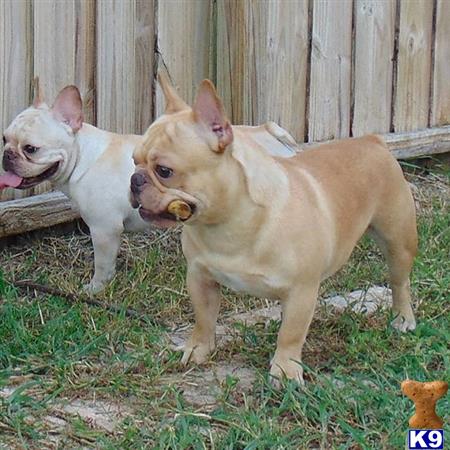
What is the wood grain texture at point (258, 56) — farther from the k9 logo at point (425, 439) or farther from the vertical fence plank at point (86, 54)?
the k9 logo at point (425, 439)

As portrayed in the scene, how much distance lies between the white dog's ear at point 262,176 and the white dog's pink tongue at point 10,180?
4.77 feet

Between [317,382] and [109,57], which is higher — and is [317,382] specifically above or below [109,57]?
below

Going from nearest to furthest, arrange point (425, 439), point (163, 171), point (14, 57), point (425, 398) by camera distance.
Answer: point (425, 398) → point (425, 439) → point (163, 171) → point (14, 57)

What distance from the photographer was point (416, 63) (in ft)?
23.0

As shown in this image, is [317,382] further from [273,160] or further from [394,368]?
[273,160]

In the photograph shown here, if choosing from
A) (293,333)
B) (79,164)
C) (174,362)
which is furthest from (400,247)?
(79,164)

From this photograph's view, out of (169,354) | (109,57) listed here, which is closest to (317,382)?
(169,354)

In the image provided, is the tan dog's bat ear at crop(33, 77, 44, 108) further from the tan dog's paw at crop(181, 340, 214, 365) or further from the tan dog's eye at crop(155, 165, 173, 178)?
the tan dog's eye at crop(155, 165, 173, 178)

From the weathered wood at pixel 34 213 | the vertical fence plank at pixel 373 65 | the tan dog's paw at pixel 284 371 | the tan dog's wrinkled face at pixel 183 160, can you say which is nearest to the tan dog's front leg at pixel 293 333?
the tan dog's paw at pixel 284 371

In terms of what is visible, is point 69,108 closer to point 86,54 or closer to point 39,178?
point 39,178

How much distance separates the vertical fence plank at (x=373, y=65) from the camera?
6.63 m

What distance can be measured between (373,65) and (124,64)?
1.76 metres

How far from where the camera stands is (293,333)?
3.98m

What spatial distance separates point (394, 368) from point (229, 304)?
1051 millimetres
